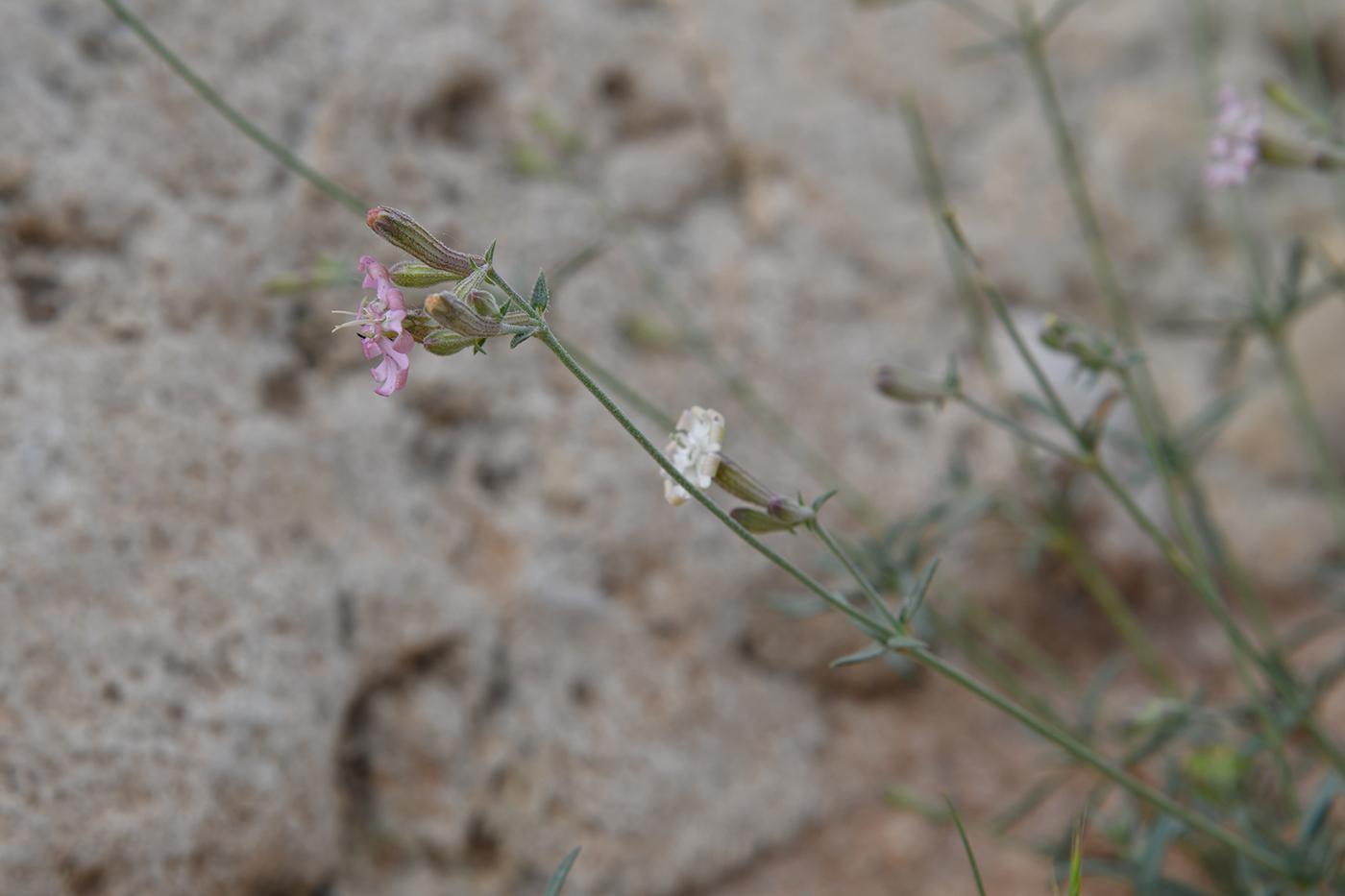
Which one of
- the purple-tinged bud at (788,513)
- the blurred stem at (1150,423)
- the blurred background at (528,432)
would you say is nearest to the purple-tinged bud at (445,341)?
→ the purple-tinged bud at (788,513)

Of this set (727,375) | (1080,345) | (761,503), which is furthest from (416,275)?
(727,375)

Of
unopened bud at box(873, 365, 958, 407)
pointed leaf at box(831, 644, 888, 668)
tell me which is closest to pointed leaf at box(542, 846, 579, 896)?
pointed leaf at box(831, 644, 888, 668)

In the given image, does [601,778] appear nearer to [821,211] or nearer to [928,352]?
[928,352]

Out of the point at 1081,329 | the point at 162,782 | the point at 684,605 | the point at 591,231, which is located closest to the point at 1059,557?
the point at 684,605

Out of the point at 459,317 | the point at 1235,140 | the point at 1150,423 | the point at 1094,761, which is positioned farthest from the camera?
the point at 1150,423

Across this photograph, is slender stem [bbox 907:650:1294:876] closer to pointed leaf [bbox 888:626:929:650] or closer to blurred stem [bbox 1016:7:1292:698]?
pointed leaf [bbox 888:626:929:650]

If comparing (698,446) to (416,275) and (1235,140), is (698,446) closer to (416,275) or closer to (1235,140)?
(416,275)

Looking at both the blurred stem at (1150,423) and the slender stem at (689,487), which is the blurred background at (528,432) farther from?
the slender stem at (689,487)
